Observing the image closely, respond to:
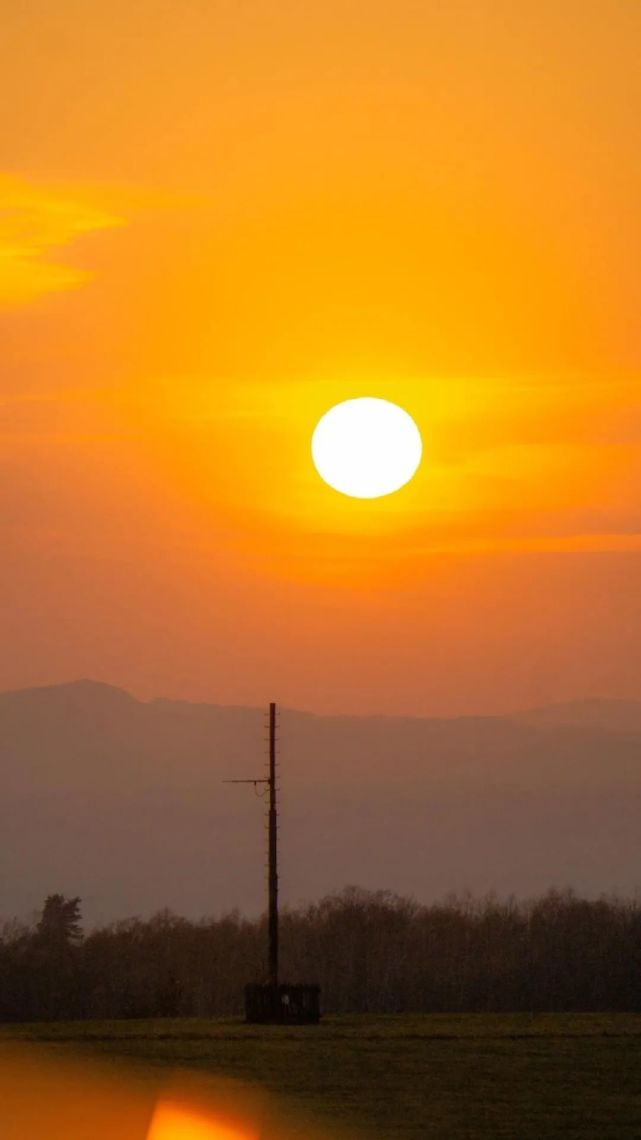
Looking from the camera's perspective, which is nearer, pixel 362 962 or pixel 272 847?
pixel 272 847

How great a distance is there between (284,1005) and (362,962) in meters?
23.8

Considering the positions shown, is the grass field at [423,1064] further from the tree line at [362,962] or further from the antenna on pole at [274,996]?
the tree line at [362,962]

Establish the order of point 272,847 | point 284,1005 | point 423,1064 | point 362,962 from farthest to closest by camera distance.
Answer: point 362,962
point 284,1005
point 272,847
point 423,1064

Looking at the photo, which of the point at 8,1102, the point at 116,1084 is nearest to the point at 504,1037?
the point at 116,1084

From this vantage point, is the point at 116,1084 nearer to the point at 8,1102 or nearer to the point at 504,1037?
the point at 8,1102

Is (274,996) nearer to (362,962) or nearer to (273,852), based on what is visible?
(273,852)

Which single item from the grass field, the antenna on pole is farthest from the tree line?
the grass field

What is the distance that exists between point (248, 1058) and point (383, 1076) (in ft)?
22.2

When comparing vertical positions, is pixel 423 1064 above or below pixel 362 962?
below

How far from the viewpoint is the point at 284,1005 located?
64812mm

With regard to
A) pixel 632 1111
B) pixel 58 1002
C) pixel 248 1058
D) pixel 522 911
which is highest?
pixel 522 911

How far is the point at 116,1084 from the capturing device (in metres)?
39.4

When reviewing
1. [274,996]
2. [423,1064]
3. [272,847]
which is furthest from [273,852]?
[423,1064]

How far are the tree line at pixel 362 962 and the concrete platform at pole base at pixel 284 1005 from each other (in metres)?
10.4
